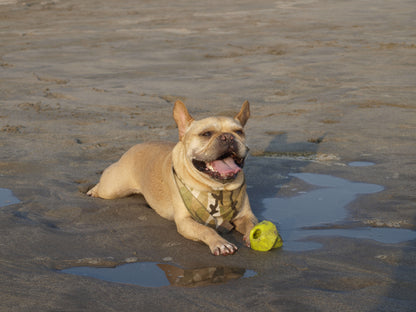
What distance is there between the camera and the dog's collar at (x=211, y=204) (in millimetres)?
5262

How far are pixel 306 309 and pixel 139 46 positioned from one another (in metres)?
13.5

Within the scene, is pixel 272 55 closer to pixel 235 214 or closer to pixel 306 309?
pixel 235 214

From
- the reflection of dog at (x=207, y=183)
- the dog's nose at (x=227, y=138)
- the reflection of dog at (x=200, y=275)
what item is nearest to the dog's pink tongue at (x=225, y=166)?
the reflection of dog at (x=207, y=183)

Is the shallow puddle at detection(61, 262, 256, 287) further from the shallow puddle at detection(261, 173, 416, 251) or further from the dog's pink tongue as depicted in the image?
the dog's pink tongue

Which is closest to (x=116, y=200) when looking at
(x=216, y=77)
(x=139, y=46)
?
(x=216, y=77)

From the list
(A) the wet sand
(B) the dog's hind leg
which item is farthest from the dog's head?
(B) the dog's hind leg

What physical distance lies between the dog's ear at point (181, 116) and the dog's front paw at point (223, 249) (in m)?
1.22

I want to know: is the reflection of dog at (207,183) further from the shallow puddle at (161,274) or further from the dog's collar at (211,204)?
the shallow puddle at (161,274)

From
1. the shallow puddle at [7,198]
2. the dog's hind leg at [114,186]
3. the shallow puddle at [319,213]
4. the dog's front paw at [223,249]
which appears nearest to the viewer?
the dog's front paw at [223,249]

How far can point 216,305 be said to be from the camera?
12.2 ft

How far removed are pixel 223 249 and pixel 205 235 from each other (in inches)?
11.4

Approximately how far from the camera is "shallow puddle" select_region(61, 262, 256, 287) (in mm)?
4195

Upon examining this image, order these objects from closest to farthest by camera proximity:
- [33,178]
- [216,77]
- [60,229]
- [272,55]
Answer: [60,229], [33,178], [216,77], [272,55]

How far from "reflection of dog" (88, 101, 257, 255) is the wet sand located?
148 mm
